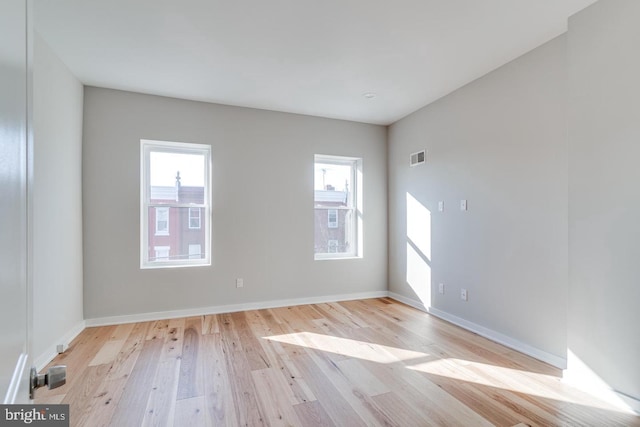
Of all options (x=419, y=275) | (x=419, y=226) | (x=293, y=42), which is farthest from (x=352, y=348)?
(x=293, y=42)

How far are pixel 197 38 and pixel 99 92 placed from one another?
1705 millimetres

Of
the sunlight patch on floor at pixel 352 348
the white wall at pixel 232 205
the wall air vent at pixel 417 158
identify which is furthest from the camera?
the wall air vent at pixel 417 158

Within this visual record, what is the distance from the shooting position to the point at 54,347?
101 inches

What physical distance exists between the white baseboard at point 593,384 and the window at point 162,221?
4.07 m

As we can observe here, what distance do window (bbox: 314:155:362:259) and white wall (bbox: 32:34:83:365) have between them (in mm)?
2765

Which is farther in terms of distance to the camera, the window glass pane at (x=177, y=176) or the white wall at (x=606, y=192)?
the window glass pane at (x=177, y=176)

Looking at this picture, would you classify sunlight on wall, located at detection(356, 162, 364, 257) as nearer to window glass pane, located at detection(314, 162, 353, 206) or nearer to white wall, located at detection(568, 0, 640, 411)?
window glass pane, located at detection(314, 162, 353, 206)

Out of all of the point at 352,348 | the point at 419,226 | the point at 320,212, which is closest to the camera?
the point at 352,348

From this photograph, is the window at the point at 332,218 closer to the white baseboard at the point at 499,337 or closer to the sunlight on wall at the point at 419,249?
the sunlight on wall at the point at 419,249

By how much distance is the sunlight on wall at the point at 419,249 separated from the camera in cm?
380

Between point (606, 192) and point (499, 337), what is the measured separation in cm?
163

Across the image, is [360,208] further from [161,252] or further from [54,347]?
[54,347]

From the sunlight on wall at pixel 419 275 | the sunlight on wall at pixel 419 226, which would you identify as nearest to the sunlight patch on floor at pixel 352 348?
the sunlight on wall at pixel 419 275

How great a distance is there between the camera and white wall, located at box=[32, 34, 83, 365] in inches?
91.8
